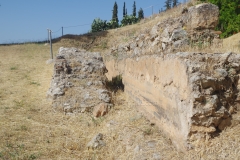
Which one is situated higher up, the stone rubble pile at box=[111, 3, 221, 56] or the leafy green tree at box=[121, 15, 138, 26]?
the leafy green tree at box=[121, 15, 138, 26]

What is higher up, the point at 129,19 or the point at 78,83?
the point at 129,19

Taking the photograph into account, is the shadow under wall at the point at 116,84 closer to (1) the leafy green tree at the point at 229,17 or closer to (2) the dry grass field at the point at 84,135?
(2) the dry grass field at the point at 84,135

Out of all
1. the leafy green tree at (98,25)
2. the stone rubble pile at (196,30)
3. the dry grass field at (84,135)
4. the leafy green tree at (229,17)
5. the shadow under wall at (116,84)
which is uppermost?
the leafy green tree at (98,25)

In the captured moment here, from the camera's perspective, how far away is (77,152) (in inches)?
166

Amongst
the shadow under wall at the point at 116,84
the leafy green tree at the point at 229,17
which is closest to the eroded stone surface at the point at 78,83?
the shadow under wall at the point at 116,84

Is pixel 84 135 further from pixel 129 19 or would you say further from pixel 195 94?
pixel 129 19

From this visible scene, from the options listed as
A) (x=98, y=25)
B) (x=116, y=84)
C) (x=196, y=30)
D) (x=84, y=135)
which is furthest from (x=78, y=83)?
(x=98, y=25)

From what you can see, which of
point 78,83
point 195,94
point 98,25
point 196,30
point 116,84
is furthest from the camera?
point 98,25

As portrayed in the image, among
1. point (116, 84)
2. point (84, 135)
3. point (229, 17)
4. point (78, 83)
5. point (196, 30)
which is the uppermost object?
point (229, 17)

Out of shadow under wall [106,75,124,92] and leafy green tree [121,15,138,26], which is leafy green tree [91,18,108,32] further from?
shadow under wall [106,75,124,92]

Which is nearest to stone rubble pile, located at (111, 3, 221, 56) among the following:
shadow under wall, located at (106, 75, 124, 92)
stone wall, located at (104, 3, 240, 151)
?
stone wall, located at (104, 3, 240, 151)

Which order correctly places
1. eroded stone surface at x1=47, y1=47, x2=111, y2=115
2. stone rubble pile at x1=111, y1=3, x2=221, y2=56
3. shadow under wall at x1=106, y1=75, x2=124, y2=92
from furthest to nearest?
shadow under wall at x1=106, y1=75, x2=124, y2=92, eroded stone surface at x1=47, y1=47, x2=111, y2=115, stone rubble pile at x1=111, y1=3, x2=221, y2=56

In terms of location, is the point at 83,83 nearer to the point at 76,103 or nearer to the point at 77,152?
the point at 76,103

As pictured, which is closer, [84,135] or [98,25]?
[84,135]
